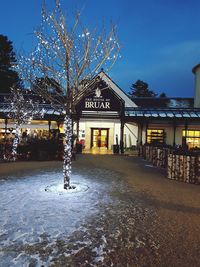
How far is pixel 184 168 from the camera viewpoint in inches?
419

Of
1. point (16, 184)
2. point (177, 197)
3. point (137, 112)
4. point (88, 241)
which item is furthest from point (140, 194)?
point (137, 112)

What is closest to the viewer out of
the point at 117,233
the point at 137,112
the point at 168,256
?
the point at 168,256

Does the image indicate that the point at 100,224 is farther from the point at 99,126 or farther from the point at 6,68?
the point at 6,68

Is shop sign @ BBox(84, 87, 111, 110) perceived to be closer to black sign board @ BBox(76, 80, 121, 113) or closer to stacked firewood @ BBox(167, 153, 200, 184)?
black sign board @ BBox(76, 80, 121, 113)

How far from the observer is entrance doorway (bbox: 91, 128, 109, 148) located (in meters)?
26.9

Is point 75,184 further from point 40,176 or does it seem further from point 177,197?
point 177,197

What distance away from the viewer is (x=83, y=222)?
5.62 m

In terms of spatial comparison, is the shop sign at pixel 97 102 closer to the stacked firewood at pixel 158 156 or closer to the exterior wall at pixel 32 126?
the exterior wall at pixel 32 126

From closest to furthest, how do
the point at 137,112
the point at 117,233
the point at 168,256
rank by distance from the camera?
the point at 168,256, the point at 117,233, the point at 137,112

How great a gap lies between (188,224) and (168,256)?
1722 mm

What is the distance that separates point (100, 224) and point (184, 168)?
20.6ft

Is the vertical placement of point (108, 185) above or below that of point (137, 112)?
below

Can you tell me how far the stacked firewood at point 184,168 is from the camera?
33.8 feet

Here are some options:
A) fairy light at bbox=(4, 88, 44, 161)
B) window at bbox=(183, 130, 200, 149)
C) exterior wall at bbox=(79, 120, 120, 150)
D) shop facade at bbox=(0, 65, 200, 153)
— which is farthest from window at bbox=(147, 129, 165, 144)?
fairy light at bbox=(4, 88, 44, 161)
